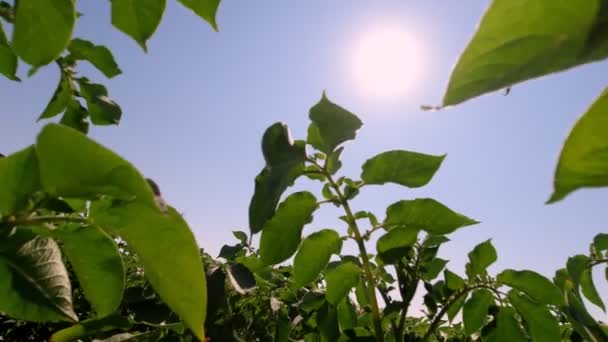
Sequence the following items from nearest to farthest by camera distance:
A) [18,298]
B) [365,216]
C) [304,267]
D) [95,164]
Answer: [95,164], [18,298], [304,267], [365,216]

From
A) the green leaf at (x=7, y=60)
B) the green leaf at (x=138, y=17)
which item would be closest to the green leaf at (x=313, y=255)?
the green leaf at (x=138, y=17)

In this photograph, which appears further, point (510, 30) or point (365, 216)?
point (365, 216)

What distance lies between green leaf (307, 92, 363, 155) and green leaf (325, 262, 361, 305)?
0.35 meters

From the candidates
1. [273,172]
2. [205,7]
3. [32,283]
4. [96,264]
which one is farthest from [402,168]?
[32,283]

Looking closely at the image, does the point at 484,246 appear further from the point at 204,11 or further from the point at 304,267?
the point at 204,11

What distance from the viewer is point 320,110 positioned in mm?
1229

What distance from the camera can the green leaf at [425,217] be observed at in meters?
1.28

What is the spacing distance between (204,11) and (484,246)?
1.25 meters

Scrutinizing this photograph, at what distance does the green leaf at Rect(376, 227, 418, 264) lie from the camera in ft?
4.75

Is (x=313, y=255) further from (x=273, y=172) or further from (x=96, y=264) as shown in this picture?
(x=96, y=264)

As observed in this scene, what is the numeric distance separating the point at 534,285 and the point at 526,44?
4.45 ft

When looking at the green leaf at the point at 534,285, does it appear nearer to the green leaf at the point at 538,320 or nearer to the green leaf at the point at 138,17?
the green leaf at the point at 538,320

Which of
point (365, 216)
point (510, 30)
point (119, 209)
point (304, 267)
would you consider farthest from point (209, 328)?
point (510, 30)

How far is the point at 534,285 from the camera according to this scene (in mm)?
1492
